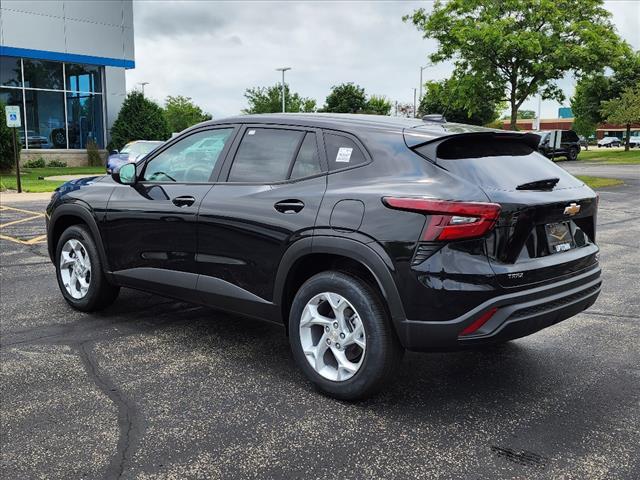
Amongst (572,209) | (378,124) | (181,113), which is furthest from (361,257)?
(181,113)

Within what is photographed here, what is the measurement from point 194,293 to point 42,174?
75.4 ft

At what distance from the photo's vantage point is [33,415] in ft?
11.4

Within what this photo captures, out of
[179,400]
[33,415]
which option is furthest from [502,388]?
[33,415]

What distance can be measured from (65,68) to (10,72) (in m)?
2.56

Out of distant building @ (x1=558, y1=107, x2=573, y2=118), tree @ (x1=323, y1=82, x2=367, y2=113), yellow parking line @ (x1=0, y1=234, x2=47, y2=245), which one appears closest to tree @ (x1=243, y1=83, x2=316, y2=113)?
tree @ (x1=323, y1=82, x2=367, y2=113)

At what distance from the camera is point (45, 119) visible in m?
29.4

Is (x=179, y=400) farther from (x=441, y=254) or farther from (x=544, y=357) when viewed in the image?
(x=544, y=357)

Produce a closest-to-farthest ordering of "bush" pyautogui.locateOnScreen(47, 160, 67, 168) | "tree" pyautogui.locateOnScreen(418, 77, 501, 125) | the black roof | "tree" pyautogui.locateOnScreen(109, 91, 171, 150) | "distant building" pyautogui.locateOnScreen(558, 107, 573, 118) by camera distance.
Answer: the black roof
"tree" pyautogui.locateOnScreen(418, 77, 501, 125)
"bush" pyautogui.locateOnScreen(47, 160, 67, 168)
"tree" pyautogui.locateOnScreen(109, 91, 171, 150)
"distant building" pyautogui.locateOnScreen(558, 107, 573, 118)

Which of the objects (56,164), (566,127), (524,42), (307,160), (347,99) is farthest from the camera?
(566,127)

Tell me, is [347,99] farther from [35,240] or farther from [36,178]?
[35,240]

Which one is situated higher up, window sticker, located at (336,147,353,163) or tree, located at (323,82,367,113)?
tree, located at (323,82,367,113)

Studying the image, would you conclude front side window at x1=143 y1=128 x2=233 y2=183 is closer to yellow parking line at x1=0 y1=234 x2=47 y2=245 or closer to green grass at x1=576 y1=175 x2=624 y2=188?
yellow parking line at x1=0 y1=234 x2=47 y2=245

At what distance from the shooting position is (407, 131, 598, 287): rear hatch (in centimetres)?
331

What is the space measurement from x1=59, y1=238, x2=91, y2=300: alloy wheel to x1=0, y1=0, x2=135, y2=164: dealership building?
25.2 m
